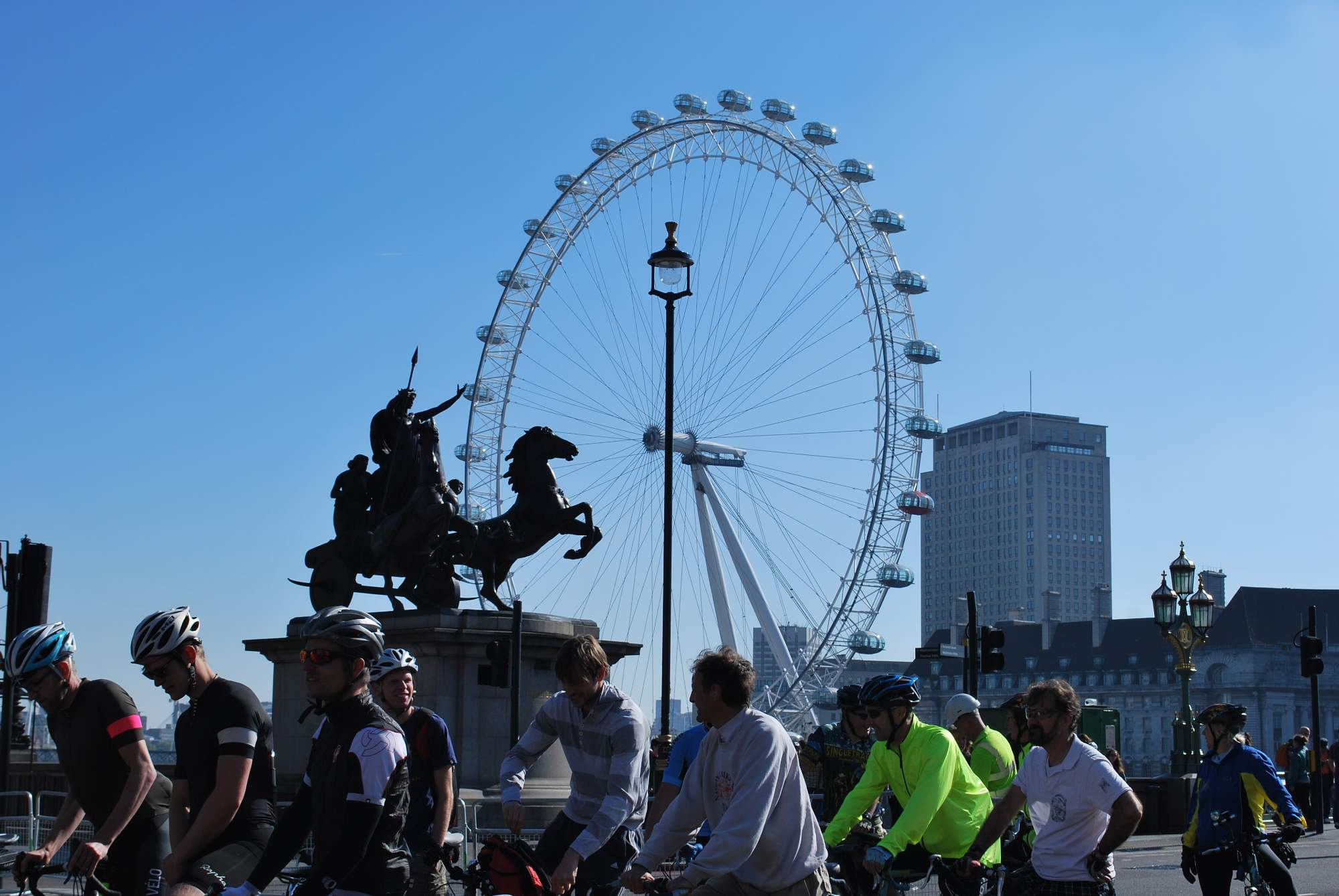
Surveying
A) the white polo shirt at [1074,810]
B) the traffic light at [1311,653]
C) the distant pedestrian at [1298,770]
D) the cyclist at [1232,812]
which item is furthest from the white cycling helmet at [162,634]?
the traffic light at [1311,653]

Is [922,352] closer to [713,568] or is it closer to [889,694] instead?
[713,568]

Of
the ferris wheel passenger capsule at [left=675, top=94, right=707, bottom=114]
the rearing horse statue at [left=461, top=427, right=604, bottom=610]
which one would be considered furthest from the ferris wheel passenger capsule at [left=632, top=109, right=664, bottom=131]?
the rearing horse statue at [left=461, top=427, right=604, bottom=610]

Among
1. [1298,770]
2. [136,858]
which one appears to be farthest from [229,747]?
[1298,770]

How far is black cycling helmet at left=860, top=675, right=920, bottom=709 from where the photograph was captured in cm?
730

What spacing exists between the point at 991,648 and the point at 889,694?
16204 mm

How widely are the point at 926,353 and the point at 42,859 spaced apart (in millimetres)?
44940

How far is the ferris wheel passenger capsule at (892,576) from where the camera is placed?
172 feet

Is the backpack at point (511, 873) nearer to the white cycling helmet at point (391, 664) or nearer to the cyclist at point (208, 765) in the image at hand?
the cyclist at point (208, 765)

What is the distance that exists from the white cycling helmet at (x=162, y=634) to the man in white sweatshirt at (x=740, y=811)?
1597 mm

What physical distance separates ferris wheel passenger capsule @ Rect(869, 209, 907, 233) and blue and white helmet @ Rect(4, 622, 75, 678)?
143 feet

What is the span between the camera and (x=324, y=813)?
507 cm

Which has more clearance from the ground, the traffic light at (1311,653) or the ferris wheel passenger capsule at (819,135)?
the ferris wheel passenger capsule at (819,135)

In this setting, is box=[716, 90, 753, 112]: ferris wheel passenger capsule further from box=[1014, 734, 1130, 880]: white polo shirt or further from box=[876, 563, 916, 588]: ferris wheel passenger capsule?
box=[1014, 734, 1130, 880]: white polo shirt

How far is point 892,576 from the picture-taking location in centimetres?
5259
